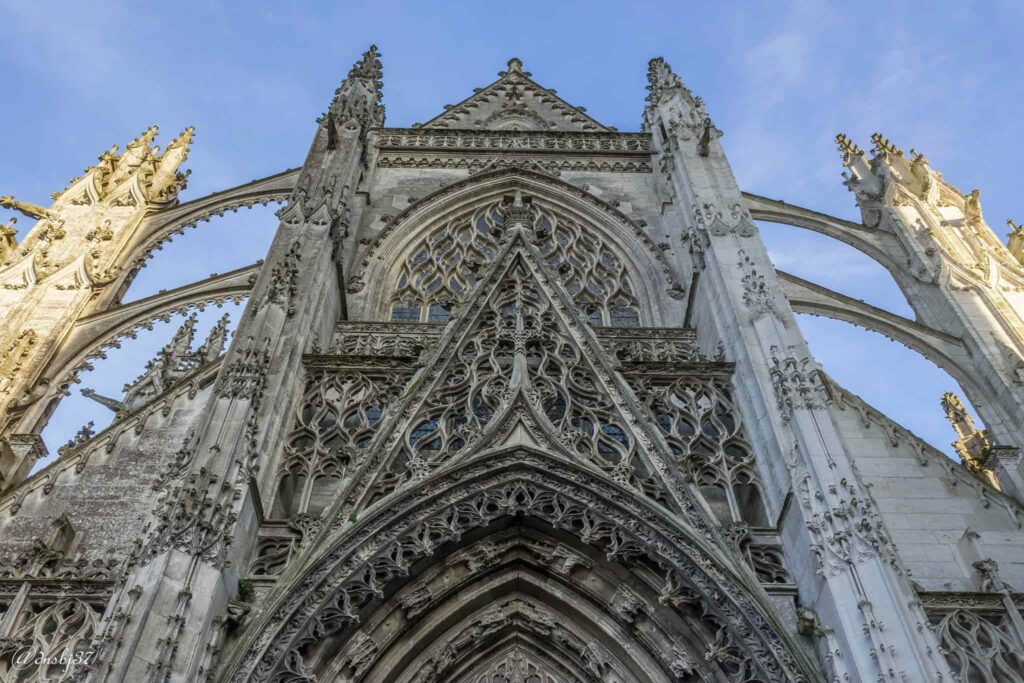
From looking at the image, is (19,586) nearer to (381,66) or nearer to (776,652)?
(776,652)

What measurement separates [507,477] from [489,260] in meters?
6.05

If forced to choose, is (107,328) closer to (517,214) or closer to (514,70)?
(517,214)

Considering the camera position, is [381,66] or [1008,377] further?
[381,66]

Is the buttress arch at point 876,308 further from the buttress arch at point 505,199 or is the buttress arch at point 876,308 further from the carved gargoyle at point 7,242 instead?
the carved gargoyle at point 7,242

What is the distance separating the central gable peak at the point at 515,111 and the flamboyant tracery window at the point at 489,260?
4.34m

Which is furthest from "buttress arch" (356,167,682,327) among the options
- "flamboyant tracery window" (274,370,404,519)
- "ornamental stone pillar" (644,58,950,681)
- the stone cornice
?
"flamboyant tracery window" (274,370,404,519)

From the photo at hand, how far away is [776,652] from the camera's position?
23.5ft

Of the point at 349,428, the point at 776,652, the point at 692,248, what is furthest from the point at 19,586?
the point at 692,248

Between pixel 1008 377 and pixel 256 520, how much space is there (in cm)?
1027

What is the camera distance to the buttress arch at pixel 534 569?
7324mm

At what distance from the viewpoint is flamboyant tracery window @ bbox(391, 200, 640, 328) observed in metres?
14.2

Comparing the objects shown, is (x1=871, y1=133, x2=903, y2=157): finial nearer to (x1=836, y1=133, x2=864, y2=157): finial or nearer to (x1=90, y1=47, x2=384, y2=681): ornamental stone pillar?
(x1=836, y1=133, x2=864, y2=157): finial

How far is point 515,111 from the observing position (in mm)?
20625

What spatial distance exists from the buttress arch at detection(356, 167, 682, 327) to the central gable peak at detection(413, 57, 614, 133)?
3.50 meters
